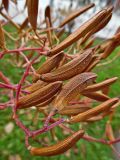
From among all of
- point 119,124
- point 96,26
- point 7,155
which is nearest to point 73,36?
point 96,26

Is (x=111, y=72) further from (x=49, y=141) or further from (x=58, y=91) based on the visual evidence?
(x=58, y=91)

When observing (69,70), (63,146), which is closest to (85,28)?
(69,70)

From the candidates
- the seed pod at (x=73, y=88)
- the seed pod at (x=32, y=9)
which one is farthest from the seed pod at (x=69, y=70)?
the seed pod at (x=32, y=9)

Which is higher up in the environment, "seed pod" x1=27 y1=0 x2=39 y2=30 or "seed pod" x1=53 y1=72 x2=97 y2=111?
"seed pod" x1=27 y1=0 x2=39 y2=30

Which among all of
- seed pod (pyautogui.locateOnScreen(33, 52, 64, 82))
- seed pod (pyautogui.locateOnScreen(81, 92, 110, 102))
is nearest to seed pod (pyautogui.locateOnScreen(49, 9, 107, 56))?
seed pod (pyautogui.locateOnScreen(33, 52, 64, 82))

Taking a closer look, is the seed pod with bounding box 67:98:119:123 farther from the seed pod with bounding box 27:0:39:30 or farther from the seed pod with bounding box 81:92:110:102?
the seed pod with bounding box 27:0:39:30

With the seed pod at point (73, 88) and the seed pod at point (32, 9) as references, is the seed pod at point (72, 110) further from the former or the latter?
the seed pod at point (32, 9)
